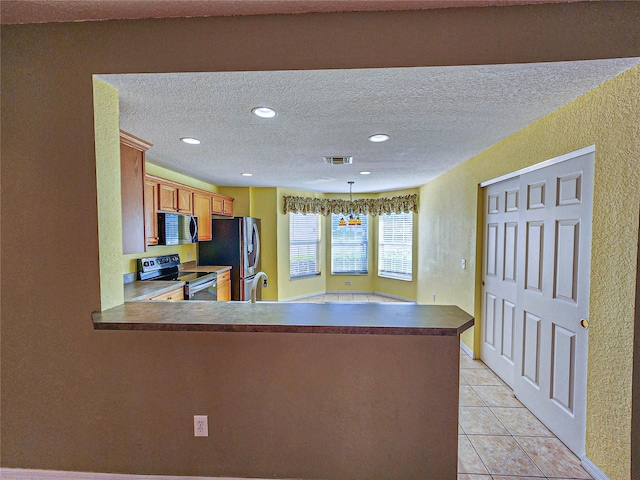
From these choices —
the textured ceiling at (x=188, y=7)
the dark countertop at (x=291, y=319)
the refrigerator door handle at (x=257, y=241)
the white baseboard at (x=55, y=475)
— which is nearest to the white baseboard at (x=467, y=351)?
the dark countertop at (x=291, y=319)

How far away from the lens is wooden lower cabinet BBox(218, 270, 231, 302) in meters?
3.97

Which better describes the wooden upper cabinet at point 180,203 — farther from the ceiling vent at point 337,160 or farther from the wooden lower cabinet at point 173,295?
the ceiling vent at point 337,160

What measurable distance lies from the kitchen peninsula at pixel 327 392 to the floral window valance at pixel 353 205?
4081mm

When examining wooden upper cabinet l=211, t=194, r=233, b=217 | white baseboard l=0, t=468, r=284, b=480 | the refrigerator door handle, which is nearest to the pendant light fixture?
the refrigerator door handle

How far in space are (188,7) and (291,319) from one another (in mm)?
1646

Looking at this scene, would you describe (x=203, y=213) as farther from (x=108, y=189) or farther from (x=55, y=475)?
(x=55, y=475)

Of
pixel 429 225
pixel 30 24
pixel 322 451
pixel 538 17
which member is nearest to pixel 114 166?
pixel 30 24

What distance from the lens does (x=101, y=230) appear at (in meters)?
1.52

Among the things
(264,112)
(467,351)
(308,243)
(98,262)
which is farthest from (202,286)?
(467,351)

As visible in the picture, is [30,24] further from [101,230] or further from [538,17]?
[538,17]

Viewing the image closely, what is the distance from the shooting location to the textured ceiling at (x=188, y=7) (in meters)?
1.29

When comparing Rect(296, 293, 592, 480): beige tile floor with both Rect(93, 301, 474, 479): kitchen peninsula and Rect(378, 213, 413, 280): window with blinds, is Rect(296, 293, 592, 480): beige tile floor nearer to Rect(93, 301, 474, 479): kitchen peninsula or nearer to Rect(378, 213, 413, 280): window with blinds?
Rect(93, 301, 474, 479): kitchen peninsula

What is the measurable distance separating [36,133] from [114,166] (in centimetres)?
38

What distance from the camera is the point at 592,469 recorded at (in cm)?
162
